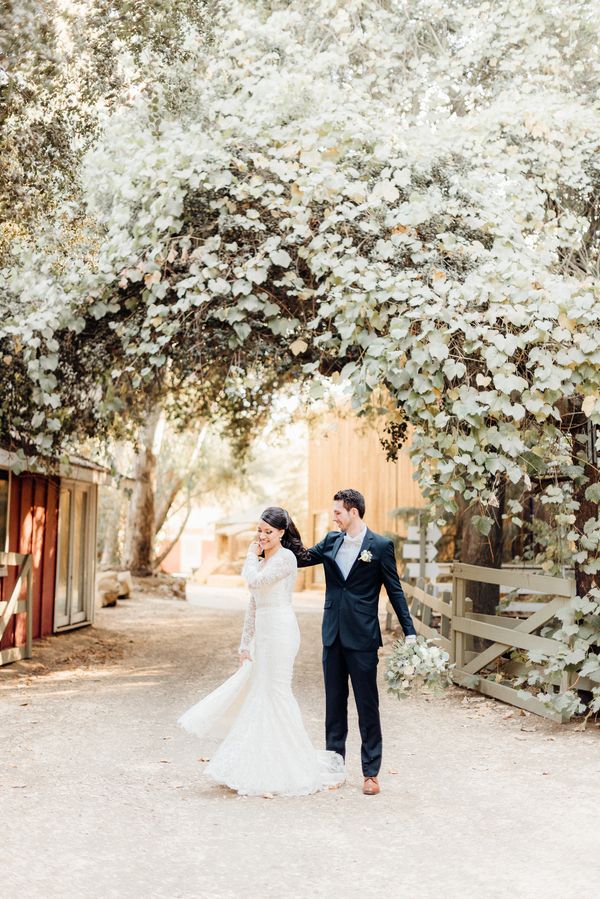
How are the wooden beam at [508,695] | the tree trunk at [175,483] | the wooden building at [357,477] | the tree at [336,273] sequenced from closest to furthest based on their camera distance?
the tree at [336,273] → the wooden beam at [508,695] → the wooden building at [357,477] → the tree trunk at [175,483]

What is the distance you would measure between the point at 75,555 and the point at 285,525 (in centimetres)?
998

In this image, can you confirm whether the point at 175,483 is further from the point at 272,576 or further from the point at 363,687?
the point at 363,687

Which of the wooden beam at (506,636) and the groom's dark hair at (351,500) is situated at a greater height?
the groom's dark hair at (351,500)

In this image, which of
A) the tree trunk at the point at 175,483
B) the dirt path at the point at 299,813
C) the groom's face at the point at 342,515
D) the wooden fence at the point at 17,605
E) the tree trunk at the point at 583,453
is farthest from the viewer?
the tree trunk at the point at 175,483

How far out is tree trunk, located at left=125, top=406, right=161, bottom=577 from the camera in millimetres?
22125

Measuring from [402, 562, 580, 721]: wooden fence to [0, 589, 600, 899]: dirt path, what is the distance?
0.96ft

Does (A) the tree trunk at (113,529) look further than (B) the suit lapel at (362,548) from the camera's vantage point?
Yes

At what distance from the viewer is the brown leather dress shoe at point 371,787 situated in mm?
5336

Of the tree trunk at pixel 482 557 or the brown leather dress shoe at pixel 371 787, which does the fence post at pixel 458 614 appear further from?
the brown leather dress shoe at pixel 371 787

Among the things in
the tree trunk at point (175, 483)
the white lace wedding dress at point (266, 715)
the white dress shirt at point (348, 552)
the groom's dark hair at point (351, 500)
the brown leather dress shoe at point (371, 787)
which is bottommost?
the brown leather dress shoe at point (371, 787)

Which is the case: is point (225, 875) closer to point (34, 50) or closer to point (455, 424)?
point (455, 424)

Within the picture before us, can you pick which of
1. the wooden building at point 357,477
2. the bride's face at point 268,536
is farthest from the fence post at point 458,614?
the wooden building at point 357,477

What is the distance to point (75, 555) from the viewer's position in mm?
14719

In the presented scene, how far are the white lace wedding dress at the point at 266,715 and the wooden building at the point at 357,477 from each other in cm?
1507
